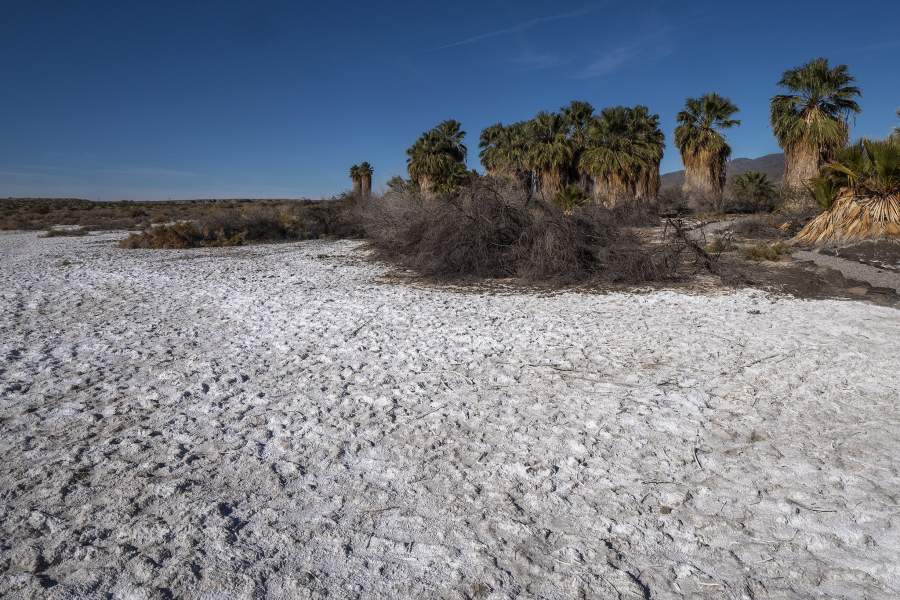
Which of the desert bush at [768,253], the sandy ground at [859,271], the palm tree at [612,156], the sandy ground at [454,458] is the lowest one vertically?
the sandy ground at [454,458]

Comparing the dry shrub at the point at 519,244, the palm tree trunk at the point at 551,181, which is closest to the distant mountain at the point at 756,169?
the palm tree trunk at the point at 551,181

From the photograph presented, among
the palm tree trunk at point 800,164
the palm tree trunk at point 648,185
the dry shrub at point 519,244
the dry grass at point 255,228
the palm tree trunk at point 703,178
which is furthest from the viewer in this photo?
the palm tree trunk at point 703,178

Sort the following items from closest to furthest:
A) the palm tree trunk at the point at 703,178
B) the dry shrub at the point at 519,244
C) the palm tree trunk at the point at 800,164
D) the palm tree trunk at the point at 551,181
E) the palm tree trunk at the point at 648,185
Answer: the dry shrub at the point at 519,244, the palm tree trunk at the point at 800,164, the palm tree trunk at the point at 648,185, the palm tree trunk at the point at 703,178, the palm tree trunk at the point at 551,181

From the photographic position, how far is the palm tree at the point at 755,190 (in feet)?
109

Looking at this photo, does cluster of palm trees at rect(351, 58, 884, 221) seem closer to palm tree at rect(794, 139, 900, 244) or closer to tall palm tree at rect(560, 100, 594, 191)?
tall palm tree at rect(560, 100, 594, 191)

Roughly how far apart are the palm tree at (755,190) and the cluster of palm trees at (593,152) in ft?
16.0

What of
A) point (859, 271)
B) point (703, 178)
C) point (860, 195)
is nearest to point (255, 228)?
point (859, 271)

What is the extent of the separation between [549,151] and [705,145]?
9.89 m

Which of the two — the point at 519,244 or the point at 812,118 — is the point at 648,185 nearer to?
the point at 812,118

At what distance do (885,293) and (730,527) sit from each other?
8223 mm

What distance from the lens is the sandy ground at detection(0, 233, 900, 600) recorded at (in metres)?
2.72

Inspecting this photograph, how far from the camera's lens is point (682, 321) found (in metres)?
7.56

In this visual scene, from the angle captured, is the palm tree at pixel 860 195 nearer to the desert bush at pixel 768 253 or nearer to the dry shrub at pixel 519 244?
the desert bush at pixel 768 253

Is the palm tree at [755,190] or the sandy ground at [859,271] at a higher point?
the palm tree at [755,190]
